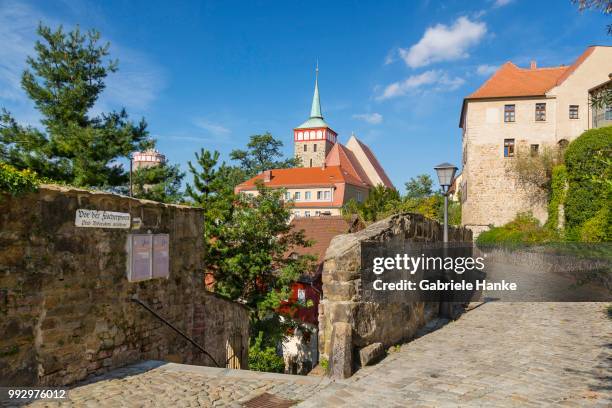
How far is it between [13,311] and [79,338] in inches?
42.9

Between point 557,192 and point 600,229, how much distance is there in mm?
9364

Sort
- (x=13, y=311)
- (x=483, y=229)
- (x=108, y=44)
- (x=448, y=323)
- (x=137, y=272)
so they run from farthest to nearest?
(x=483, y=229)
(x=108, y=44)
(x=448, y=323)
(x=137, y=272)
(x=13, y=311)

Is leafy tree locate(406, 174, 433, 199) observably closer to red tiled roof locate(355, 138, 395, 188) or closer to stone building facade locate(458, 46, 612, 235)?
red tiled roof locate(355, 138, 395, 188)

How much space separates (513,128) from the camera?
33.8 meters

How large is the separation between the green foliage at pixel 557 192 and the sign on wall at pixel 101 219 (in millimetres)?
28740

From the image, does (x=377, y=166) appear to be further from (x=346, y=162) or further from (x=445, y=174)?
(x=445, y=174)

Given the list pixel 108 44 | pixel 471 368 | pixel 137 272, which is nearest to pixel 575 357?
pixel 471 368

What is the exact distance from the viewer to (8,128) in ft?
56.9

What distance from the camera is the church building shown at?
59500 mm

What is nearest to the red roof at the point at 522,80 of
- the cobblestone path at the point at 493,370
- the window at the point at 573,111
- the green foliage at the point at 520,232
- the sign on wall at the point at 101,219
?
the window at the point at 573,111

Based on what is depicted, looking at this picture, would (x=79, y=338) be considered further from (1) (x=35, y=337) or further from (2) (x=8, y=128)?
(2) (x=8, y=128)

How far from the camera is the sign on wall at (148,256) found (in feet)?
22.4

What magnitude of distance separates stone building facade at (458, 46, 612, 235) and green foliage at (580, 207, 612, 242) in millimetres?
11921

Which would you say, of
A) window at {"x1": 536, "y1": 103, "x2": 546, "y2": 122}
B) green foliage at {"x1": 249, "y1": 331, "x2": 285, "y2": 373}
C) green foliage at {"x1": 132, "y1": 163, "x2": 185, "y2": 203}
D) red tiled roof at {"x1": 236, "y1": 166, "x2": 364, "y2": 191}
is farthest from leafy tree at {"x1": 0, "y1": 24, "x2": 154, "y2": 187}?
red tiled roof at {"x1": 236, "y1": 166, "x2": 364, "y2": 191}
